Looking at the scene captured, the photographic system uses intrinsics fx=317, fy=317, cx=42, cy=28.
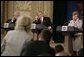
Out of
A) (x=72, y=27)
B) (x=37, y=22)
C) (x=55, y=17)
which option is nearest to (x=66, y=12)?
(x=55, y=17)

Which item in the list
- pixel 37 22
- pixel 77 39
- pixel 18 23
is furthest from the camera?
pixel 37 22

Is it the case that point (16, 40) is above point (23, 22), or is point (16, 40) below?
below

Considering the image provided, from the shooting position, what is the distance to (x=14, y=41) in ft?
15.1

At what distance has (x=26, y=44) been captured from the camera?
415 centimetres

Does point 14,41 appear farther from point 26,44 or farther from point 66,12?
point 66,12

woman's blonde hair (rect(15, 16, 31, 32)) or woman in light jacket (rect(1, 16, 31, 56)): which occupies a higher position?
woman's blonde hair (rect(15, 16, 31, 32))

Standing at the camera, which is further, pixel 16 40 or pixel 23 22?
pixel 16 40

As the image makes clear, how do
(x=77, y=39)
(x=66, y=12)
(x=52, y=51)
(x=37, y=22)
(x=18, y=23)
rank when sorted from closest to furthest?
(x=52, y=51) → (x=18, y=23) → (x=77, y=39) → (x=37, y=22) → (x=66, y=12)

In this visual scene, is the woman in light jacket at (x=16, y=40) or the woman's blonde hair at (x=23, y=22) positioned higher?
the woman's blonde hair at (x=23, y=22)

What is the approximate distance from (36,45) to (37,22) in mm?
7306

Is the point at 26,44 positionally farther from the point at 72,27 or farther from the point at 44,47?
the point at 72,27

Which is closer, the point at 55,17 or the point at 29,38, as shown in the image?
the point at 29,38

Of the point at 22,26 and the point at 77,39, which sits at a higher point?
the point at 22,26

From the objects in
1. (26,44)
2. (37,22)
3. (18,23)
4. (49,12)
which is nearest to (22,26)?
(18,23)
